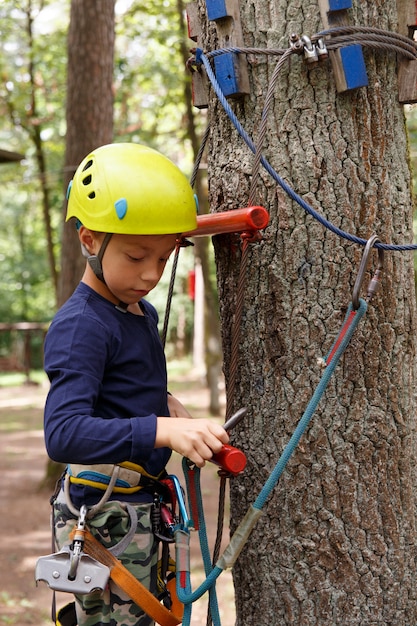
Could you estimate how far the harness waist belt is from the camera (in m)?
1.95

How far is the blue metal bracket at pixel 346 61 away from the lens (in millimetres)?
1958

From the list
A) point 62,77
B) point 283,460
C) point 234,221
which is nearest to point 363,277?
point 234,221

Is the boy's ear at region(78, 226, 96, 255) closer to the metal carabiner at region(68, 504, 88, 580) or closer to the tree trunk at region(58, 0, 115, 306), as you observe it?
the metal carabiner at region(68, 504, 88, 580)

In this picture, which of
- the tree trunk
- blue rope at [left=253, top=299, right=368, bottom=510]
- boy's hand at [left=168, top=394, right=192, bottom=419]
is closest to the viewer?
blue rope at [left=253, top=299, right=368, bottom=510]

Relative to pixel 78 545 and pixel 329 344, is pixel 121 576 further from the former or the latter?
pixel 329 344

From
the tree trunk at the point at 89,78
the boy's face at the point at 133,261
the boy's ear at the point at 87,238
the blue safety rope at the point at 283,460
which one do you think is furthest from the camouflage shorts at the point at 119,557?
the tree trunk at the point at 89,78

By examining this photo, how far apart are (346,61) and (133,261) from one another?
767 mm

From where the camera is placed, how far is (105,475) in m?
1.95

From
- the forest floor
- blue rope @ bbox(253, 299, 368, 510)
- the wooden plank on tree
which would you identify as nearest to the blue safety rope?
blue rope @ bbox(253, 299, 368, 510)

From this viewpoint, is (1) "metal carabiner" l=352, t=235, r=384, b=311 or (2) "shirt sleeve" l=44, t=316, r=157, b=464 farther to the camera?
(1) "metal carabiner" l=352, t=235, r=384, b=311

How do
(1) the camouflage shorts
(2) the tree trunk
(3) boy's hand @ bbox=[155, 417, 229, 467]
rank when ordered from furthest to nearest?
(2) the tree trunk < (1) the camouflage shorts < (3) boy's hand @ bbox=[155, 417, 229, 467]

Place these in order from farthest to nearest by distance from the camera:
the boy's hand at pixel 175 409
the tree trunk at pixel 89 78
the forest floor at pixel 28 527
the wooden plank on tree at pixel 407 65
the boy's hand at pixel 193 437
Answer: the tree trunk at pixel 89 78 < the forest floor at pixel 28 527 < the boy's hand at pixel 175 409 < the wooden plank on tree at pixel 407 65 < the boy's hand at pixel 193 437

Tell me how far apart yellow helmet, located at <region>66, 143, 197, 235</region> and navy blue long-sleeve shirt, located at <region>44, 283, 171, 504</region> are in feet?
0.74

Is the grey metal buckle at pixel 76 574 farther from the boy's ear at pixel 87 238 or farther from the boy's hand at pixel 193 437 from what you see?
the boy's ear at pixel 87 238
